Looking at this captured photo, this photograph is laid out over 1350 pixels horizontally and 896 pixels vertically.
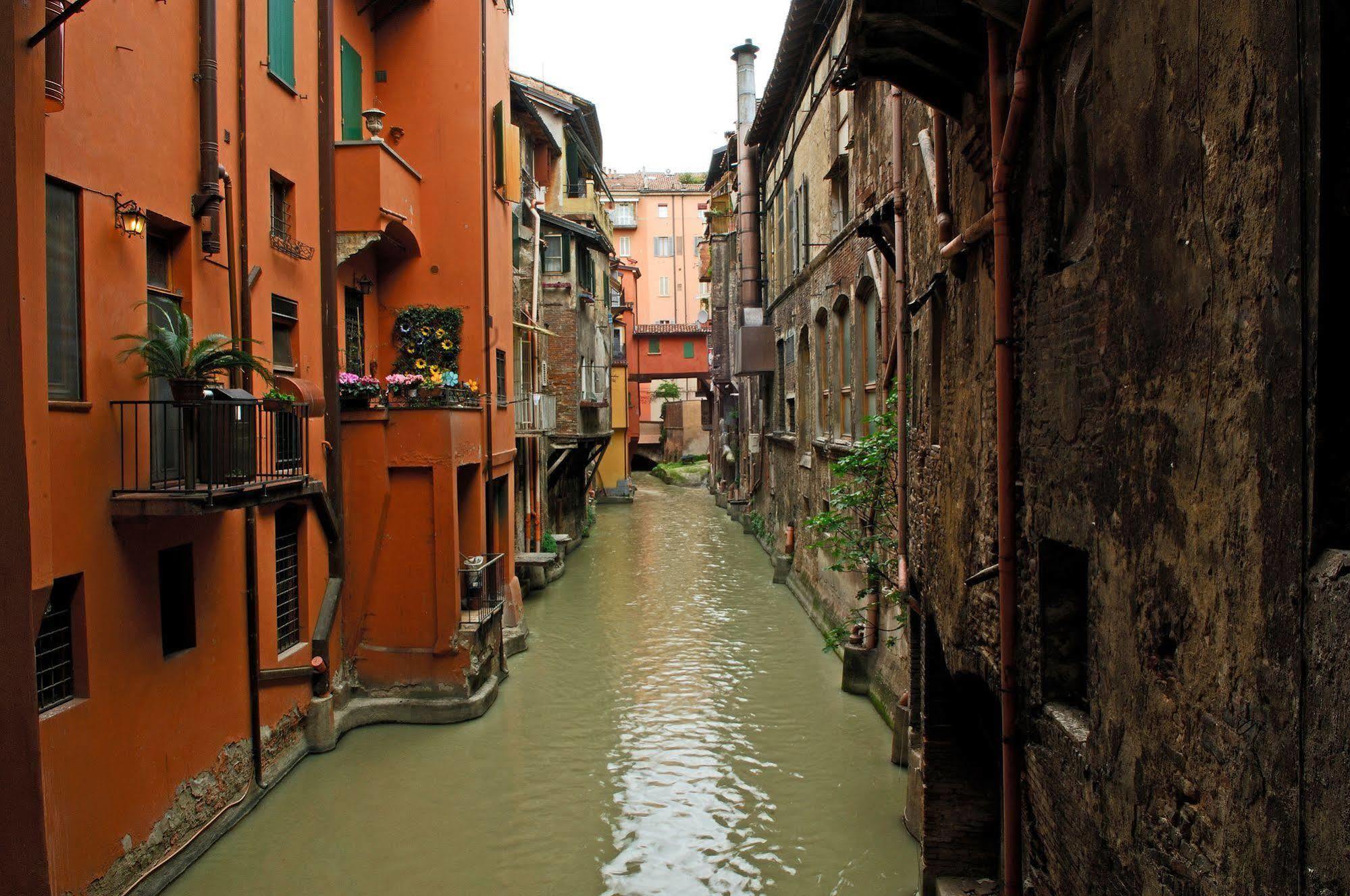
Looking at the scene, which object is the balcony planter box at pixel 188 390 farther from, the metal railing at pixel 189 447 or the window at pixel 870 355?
the window at pixel 870 355

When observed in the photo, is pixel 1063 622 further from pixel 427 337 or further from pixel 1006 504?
pixel 427 337

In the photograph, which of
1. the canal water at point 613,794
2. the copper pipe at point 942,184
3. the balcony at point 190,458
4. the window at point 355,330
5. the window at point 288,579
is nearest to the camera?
the copper pipe at point 942,184

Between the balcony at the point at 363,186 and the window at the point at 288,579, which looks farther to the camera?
the balcony at the point at 363,186

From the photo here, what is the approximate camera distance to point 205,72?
9422 mm

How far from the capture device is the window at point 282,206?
11.4 metres

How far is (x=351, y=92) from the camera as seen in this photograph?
1430 cm

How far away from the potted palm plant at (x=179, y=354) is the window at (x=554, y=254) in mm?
20677

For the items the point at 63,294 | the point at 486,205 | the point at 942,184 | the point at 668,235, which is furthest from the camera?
the point at 668,235

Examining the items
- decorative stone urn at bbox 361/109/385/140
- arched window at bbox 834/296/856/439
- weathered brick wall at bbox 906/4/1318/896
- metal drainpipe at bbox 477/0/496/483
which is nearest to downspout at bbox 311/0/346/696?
decorative stone urn at bbox 361/109/385/140

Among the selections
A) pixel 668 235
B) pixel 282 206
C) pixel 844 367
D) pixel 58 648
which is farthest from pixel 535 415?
pixel 668 235

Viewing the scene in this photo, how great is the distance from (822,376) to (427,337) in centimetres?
765

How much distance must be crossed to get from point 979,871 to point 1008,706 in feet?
11.0

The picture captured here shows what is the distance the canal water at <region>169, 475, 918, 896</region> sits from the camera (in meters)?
9.05

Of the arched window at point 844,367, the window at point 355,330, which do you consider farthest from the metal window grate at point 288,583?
the arched window at point 844,367
